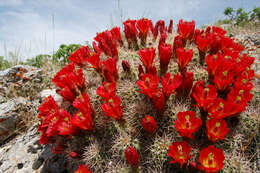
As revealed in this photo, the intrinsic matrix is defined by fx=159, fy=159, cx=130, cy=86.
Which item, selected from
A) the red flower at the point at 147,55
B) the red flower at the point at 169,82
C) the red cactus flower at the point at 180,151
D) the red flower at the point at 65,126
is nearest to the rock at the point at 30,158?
the red flower at the point at 65,126

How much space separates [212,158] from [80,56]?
2.68 m

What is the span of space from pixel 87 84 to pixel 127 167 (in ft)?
5.11

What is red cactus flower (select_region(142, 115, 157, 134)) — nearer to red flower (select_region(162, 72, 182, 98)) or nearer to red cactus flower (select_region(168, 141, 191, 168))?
red cactus flower (select_region(168, 141, 191, 168))

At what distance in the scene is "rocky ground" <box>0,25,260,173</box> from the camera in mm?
2808

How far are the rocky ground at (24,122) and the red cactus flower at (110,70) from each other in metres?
1.30

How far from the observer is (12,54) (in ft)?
19.5

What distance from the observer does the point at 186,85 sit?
2191 mm

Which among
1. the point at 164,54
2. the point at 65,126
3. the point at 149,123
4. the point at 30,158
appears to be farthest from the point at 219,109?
the point at 30,158

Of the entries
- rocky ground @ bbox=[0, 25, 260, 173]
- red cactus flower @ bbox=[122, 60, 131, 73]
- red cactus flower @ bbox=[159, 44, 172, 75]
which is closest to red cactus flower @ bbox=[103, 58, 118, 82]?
red cactus flower @ bbox=[122, 60, 131, 73]

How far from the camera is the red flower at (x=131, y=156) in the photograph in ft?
5.77

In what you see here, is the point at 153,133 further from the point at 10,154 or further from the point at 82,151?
the point at 10,154

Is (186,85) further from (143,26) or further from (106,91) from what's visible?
(143,26)

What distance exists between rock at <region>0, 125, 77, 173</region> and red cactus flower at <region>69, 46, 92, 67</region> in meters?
1.68

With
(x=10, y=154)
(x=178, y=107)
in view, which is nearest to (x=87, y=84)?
(x=178, y=107)
